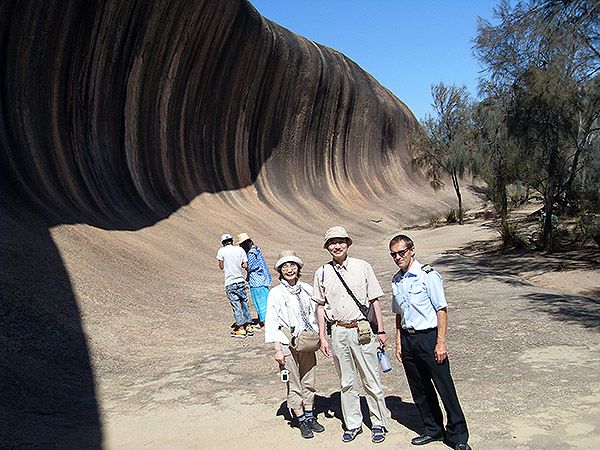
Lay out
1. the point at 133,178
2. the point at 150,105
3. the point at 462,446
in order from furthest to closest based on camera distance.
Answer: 1. the point at 150,105
2. the point at 133,178
3. the point at 462,446

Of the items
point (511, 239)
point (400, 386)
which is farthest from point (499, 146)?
point (400, 386)

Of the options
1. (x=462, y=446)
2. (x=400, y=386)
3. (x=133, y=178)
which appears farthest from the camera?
(x=133, y=178)

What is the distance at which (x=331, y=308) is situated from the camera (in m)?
3.92

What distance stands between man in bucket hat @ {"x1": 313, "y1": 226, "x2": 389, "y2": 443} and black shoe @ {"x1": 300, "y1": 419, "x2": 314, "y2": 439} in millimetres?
243

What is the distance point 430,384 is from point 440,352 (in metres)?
0.32

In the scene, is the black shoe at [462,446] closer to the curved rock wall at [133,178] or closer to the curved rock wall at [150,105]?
the curved rock wall at [133,178]

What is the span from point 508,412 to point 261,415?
1.84 m

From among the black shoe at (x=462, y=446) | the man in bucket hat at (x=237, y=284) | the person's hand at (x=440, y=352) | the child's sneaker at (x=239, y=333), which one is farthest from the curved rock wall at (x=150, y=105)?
the black shoe at (x=462, y=446)

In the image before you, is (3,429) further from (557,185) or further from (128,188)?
(557,185)

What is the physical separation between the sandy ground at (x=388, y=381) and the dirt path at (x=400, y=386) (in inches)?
0.4

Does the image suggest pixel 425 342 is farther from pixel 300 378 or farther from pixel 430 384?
pixel 300 378

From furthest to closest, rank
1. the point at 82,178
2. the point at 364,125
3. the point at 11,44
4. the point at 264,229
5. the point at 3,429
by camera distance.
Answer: the point at 364,125
the point at 264,229
the point at 82,178
the point at 11,44
the point at 3,429

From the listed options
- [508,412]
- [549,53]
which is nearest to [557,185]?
[549,53]

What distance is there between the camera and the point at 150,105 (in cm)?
1680
